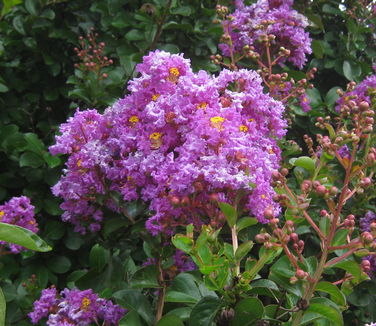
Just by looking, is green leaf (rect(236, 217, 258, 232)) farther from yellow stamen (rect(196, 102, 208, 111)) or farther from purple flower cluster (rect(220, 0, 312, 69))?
purple flower cluster (rect(220, 0, 312, 69))

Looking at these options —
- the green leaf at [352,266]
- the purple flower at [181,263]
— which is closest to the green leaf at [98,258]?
the purple flower at [181,263]

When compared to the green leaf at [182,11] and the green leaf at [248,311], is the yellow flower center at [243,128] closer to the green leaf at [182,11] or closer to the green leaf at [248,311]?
the green leaf at [248,311]

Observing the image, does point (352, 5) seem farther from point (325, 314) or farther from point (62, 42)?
point (325, 314)

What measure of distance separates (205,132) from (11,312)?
1.26 metres

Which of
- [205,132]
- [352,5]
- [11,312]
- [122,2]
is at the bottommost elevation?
[11,312]

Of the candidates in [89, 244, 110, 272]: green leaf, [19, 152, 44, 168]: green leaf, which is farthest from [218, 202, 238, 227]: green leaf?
[19, 152, 44, 168]: green leaf

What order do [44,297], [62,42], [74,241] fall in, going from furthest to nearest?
1. [62,42]
2. [74,241]
3. [44,297]

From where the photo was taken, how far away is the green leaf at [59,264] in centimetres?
205

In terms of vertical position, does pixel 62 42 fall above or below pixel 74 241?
above

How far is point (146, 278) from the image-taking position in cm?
112

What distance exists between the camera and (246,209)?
103cm

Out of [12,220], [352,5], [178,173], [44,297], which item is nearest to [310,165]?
[178,173]

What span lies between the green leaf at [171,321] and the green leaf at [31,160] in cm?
121

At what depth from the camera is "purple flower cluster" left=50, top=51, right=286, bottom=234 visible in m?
0.96
